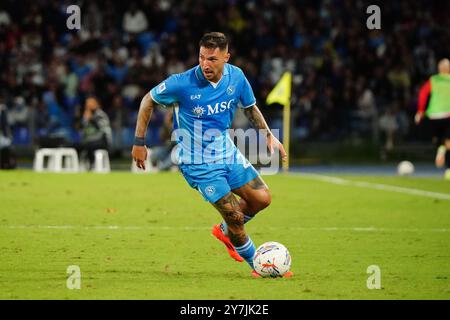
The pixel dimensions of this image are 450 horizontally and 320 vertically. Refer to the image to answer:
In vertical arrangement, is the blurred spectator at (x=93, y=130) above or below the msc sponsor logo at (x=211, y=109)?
below

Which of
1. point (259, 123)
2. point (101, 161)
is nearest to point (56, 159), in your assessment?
point (101, 161)

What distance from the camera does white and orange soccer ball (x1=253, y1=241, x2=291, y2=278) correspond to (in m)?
10.1

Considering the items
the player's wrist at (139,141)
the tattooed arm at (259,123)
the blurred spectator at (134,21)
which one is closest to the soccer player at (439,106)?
the blurred spectator at (134,21)

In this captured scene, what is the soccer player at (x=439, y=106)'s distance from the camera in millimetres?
23109

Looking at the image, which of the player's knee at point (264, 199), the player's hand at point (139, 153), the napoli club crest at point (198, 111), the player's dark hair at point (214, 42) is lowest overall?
the player's knee at point (264, 199)

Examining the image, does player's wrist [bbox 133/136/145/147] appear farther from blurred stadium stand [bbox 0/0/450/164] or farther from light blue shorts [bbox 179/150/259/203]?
blurred stadium stand [bbox 0/0/450/164]

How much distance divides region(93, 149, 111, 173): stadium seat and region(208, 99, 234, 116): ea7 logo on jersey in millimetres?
15356

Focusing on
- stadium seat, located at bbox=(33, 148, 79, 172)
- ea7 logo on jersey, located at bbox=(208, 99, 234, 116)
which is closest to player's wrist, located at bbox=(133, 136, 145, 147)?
ea7 logo on jersey, located at bbox=(208, 99, 234, 116)

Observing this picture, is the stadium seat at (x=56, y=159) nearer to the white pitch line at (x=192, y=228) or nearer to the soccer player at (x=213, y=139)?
the white pitch line at (x=192, y=228)

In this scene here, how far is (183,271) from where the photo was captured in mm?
10531

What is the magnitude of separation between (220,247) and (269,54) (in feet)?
57.5
